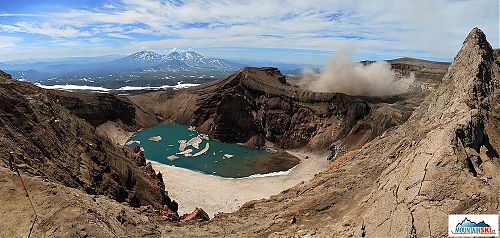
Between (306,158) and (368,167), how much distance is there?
1848 inches

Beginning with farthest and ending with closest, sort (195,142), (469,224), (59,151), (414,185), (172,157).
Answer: (195,142)
(172,157)
(59,151)
(414,185)
(469,224)

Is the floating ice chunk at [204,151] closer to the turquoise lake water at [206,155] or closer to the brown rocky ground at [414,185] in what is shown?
the turquoise lake water at [206,155]

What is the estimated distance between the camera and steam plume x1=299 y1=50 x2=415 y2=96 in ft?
310

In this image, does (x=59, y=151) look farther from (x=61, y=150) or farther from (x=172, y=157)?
(x=172, y=157)

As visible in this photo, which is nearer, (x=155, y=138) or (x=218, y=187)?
(x=218, y=187)

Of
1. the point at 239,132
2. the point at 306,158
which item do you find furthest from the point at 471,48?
the point at 239,132

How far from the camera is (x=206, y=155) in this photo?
75000 mm

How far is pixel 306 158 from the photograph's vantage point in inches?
2879

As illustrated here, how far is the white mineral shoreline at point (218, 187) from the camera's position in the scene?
156ft

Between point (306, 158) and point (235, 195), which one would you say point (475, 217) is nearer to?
point (235, 195)

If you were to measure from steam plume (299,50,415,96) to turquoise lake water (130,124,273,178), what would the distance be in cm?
3142

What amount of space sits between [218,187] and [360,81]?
189 feet

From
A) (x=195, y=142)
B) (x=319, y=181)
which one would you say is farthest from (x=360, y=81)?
(x=319, y=181)

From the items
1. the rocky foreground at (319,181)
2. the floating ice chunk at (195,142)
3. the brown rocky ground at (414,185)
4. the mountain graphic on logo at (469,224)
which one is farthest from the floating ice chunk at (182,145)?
the mountain graphic on logo at (469,224)
